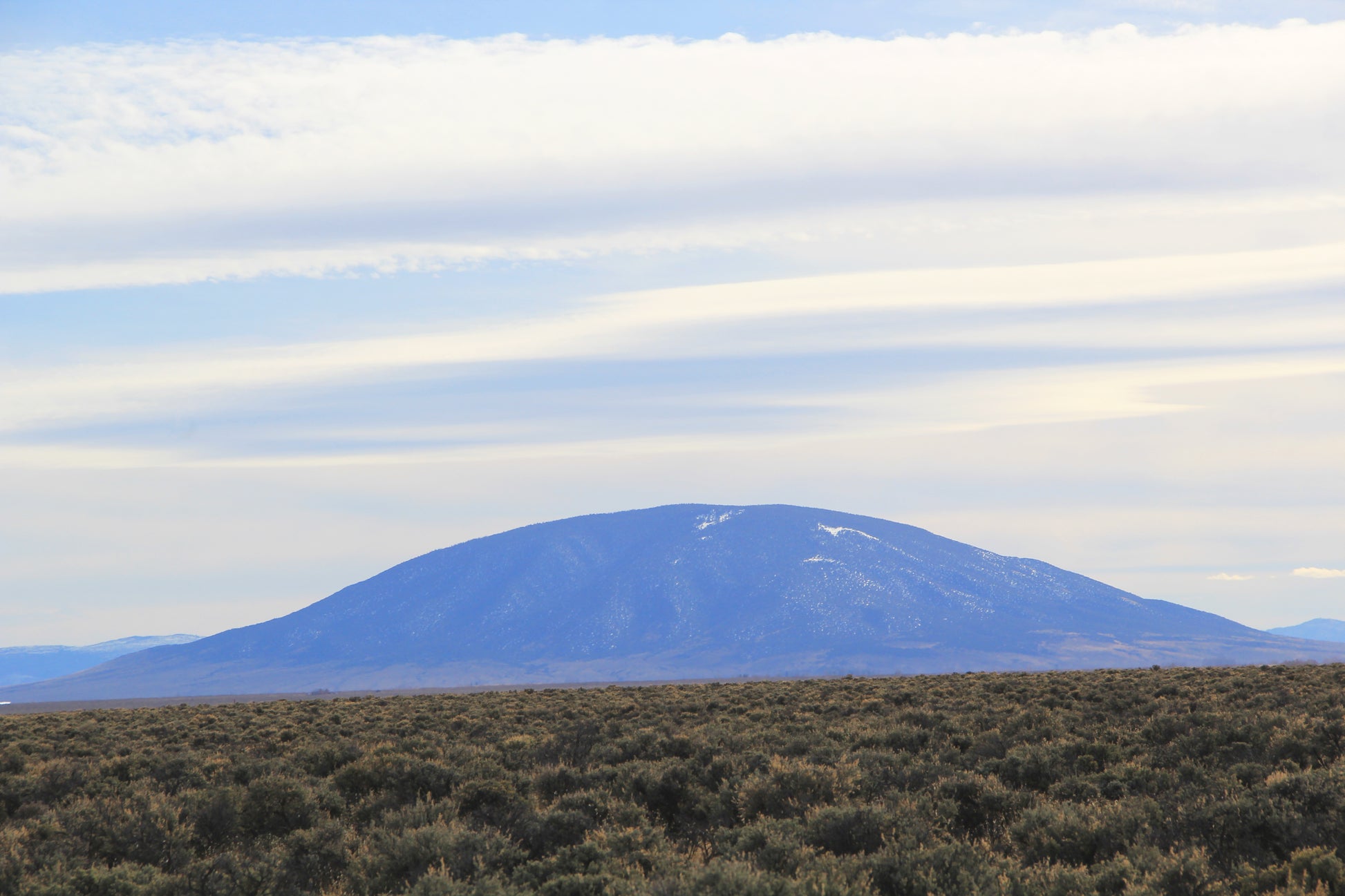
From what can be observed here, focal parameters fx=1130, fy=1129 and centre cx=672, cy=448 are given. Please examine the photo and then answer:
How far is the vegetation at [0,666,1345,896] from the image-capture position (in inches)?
438

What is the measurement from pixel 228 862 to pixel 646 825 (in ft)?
16.1

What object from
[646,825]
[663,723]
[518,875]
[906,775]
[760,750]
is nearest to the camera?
[518,875]

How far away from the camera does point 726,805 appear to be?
15922 millimetres

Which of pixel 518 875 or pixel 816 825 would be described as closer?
pixel 518 875

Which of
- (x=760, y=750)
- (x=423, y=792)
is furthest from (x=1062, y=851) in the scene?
(x=423, y=792)

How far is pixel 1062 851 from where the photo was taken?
12.2 m

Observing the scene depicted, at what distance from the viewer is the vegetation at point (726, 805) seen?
11125 mm

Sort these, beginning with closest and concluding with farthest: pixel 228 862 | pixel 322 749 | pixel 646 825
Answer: pixel 228 862 < pixel 646 825 < pixel 322 749

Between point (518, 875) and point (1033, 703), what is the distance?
62.7ft

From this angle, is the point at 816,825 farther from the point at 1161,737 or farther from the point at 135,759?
the point at 135,759

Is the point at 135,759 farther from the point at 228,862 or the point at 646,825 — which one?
the point at 646,825

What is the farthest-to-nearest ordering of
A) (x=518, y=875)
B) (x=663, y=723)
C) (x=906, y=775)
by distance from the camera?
(x=663, y=723), (x=906, y=775), (x=518, y=875)

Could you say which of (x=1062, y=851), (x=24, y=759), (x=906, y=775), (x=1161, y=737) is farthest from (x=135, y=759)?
(x=1161, y=737)

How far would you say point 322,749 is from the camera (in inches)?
861
